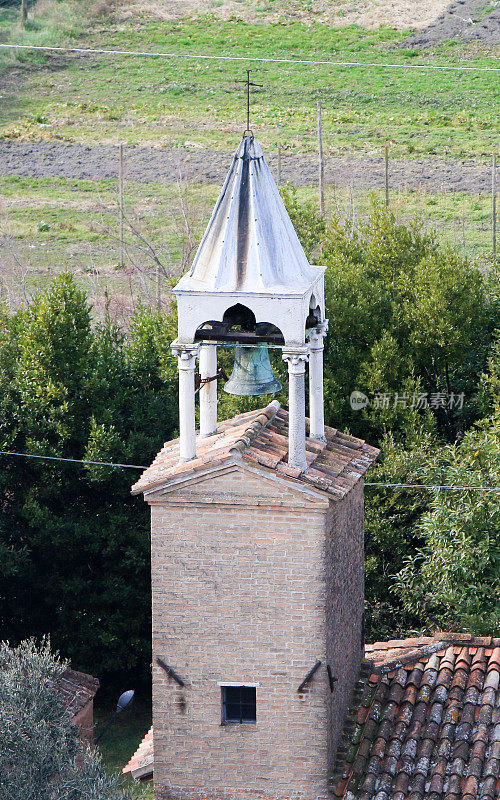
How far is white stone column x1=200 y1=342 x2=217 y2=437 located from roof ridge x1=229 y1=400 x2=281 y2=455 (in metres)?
0.55

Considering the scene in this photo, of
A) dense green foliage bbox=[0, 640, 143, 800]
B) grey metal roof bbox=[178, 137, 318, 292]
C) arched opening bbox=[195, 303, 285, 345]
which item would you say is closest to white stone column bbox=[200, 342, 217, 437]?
arched opening bbox=[195, 303, 285, 345]

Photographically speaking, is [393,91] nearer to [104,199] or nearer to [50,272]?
[104,199]

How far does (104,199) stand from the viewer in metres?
48.5

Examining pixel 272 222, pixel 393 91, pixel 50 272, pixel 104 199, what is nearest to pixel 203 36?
pixel 393 91

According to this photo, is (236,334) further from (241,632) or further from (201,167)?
(201,167)

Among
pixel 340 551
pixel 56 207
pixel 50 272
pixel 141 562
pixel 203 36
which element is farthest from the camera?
pixel 203 36

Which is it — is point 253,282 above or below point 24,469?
above

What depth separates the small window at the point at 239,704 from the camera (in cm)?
1209

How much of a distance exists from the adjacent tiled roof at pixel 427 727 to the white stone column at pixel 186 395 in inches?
138

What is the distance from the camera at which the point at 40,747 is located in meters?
13.3

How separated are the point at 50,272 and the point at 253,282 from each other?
31932 millimetres

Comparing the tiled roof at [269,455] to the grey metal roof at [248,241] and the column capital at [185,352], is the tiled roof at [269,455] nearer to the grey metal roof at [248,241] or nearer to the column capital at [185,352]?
the column capital at [185,352]

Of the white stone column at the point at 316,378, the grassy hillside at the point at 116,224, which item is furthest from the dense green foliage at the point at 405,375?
the grassy hillside at the point at 116,224

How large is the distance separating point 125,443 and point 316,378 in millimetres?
11720
